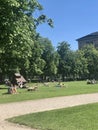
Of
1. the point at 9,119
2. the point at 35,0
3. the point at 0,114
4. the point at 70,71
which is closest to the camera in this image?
the point at 35,0

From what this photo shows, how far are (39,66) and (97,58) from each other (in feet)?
151

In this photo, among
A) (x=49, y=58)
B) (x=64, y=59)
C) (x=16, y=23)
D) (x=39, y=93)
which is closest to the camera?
(x=16, y=23)

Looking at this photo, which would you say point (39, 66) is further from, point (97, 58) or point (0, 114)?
point (0, 114)

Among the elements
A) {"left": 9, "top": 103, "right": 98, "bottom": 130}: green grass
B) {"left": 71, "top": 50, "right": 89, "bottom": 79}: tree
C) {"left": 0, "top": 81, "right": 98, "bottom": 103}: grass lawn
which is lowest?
{"left": 9, "top": 103, "right": 98, "bottom": 130}: green grass

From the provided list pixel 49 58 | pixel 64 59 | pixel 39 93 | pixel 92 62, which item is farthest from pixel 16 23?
pixel 92 62

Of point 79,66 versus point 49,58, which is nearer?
point 49,58

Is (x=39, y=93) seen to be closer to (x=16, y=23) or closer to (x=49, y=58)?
(x=16, y=23)

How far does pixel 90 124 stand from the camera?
47.7 feet


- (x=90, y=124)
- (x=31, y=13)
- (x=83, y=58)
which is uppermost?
(x=83, y=58)

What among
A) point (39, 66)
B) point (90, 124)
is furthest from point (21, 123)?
point (39, 66)

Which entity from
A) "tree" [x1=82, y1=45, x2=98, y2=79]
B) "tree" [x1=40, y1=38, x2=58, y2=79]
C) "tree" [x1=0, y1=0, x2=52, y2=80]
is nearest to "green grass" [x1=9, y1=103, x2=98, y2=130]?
"tree" [x1=0, y1=0, x2=52, y2=80]

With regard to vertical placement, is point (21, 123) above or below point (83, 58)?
below

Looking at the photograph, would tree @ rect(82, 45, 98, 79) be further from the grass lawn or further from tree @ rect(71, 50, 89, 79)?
the grass lawn

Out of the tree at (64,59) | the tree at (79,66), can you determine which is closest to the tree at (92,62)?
the tree at (79,66)
